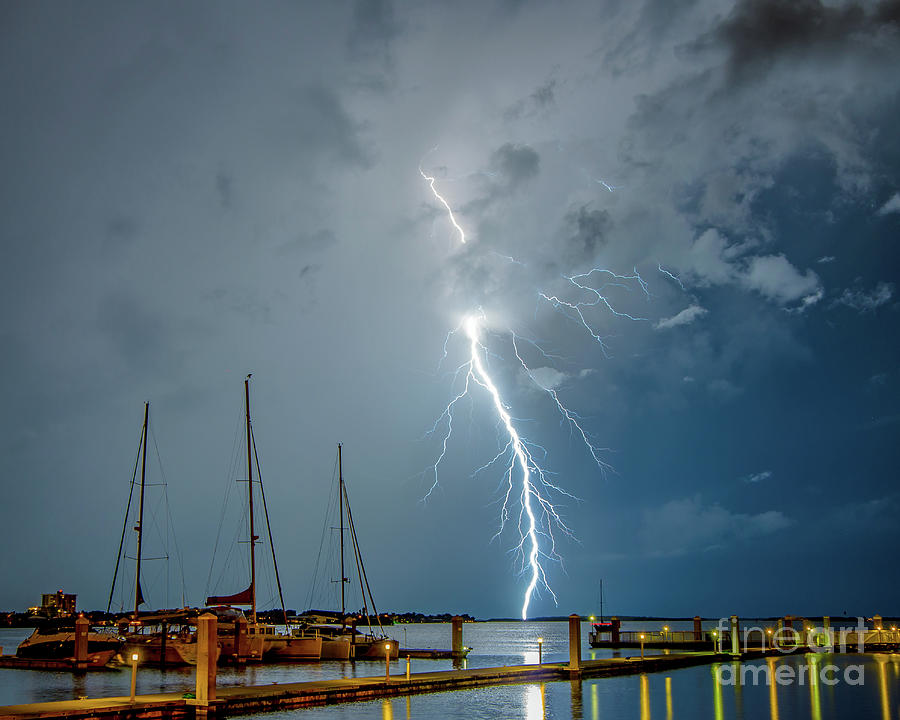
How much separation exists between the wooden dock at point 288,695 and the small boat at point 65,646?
2630 cm

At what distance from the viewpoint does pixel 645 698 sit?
31297mm

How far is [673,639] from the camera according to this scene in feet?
199

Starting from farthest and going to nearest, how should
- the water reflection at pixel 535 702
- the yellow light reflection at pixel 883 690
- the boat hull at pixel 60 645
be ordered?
the boat hull at pixel 60 645, the yellow light reflection at pixel 883 690, the water reflection at pixel 535 702

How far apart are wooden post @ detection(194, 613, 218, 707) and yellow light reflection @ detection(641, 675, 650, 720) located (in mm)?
12722

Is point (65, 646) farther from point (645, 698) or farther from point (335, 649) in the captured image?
point (645, 698)

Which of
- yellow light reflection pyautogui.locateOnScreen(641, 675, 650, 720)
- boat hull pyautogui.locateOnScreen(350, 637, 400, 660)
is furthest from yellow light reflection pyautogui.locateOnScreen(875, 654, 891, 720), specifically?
boat hull pyautogui.locateOnScreen(350, 637, 400, 660)

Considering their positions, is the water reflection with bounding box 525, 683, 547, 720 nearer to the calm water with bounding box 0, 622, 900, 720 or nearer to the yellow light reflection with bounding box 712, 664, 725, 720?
the calm water with bounding box 0, 622, 900, 720

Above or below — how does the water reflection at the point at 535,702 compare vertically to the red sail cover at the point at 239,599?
below

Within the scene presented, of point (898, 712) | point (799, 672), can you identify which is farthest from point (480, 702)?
point (799, 672)

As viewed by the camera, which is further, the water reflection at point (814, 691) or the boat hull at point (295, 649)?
the boat hull at point (295, 649)

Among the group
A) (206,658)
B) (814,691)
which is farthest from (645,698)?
(206,658)

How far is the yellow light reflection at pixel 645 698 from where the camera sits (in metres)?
27.3

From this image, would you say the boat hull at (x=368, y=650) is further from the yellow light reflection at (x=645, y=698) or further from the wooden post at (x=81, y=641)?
the yellow light reflection at (x=645, y=698)

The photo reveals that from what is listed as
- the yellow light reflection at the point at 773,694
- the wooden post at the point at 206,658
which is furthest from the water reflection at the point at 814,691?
the wooden post at the point at 206,658
